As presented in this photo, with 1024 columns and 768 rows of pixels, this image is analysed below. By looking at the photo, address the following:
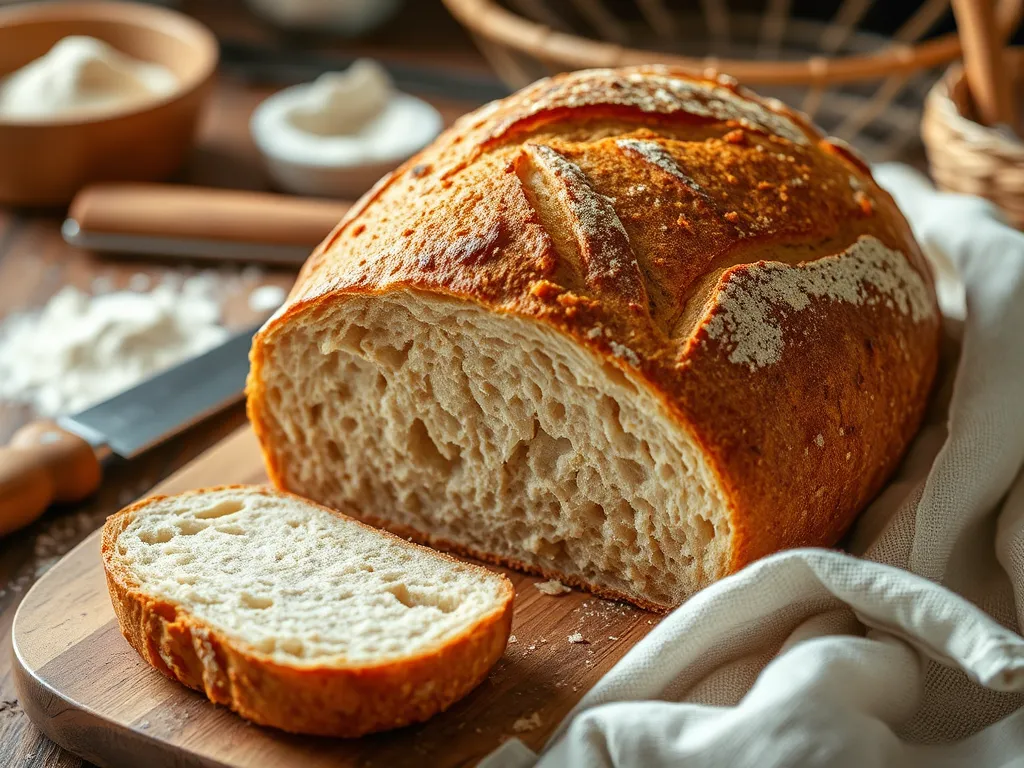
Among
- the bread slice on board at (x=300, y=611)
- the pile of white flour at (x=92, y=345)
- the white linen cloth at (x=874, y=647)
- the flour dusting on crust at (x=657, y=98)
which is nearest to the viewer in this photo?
the white linen cloth at (x=874, y=647)

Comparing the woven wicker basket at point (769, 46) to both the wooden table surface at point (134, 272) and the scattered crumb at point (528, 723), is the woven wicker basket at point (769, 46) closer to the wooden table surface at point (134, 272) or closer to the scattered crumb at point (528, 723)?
the wooden table surface at point (134, 272)

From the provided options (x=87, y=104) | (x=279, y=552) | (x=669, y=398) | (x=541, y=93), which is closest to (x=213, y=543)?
(x=279, y=552)

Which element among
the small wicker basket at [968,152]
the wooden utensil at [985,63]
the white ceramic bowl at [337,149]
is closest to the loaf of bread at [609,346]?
the small wicker basket at [968,152]

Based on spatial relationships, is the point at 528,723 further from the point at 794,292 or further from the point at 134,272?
the point at 134,272

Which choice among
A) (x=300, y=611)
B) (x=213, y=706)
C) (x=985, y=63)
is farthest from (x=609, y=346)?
(x=985, y=63)

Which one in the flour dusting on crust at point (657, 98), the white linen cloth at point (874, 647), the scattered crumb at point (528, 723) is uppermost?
the flour dusting on crust at point (657, 98)

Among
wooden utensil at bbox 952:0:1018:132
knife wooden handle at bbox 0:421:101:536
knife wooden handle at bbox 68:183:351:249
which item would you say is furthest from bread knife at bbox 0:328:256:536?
wooden utensil at bbox 952:0:1018:132

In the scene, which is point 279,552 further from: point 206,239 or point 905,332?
point 206,239
